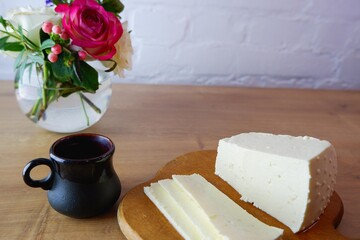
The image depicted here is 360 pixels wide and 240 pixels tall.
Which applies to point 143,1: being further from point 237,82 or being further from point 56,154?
point 56,154

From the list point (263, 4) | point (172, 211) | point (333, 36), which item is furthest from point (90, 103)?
point (333, 36)

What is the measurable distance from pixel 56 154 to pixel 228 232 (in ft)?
0.90

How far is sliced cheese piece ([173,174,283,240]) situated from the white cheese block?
51 mm

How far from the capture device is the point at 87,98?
81 cm

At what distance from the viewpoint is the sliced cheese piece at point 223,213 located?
538 millimetres

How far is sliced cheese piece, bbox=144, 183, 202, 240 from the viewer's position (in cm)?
55

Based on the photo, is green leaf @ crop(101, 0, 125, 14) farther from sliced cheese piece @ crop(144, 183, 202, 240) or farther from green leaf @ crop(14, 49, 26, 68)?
sliced cheese piece @ crop(144, 183, 202, 240)

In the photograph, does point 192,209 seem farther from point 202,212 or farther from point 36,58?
point 36,58

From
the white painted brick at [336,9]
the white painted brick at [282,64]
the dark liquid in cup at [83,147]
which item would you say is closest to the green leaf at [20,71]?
the dark liquid in cup at [83,147]

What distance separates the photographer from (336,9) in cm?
123

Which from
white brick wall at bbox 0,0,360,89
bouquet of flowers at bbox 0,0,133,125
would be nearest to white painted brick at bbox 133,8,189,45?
white brick wall at bbox 0,0,360,89

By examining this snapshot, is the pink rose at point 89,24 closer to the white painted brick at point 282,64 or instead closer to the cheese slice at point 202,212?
the cheese slice at point 202,212

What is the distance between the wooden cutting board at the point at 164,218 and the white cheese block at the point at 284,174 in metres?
0.01

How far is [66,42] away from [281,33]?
76 cm
